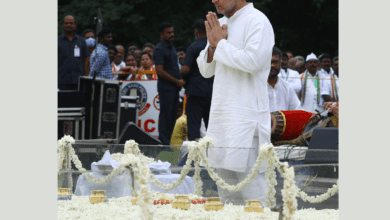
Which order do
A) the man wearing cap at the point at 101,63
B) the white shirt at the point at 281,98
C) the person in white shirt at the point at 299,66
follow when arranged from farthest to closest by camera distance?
the person in white shirt at the point at 299,66 < the man wearing cap at the point at 101,63 < the white shirt at the point at 281,98

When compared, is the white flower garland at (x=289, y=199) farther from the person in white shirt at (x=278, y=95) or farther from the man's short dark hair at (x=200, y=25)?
the man's short dark hair at (x=200, y=25)

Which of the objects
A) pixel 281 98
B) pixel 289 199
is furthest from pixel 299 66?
pixel 289 199

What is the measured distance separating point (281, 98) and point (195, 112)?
1046 millimetres

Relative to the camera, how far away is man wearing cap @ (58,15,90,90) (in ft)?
25.7

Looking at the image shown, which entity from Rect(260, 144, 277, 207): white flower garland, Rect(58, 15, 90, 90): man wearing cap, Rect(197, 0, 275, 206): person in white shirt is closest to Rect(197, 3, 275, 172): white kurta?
Rect(197, 0, 275, 206): person in white shirt

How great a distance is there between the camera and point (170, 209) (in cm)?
357

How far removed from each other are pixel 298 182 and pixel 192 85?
3.52 m

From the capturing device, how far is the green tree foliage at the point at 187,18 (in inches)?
671

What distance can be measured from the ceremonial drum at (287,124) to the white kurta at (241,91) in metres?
1.25

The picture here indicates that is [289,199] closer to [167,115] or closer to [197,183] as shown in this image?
[197,183]

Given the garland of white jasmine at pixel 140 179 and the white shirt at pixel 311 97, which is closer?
the garland of white jasmine at pixel 140 179

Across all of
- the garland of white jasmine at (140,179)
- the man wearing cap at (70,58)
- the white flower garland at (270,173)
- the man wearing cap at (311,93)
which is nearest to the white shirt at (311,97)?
the man wearing cap at (311,93)

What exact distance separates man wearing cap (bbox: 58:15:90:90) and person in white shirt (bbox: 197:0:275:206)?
4.26 metres

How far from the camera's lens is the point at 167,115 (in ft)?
24.9
